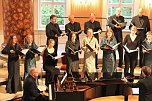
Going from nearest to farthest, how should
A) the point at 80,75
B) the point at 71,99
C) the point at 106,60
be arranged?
1. the point at 71,99
2. the point at 80,75
3. the point at 106,60

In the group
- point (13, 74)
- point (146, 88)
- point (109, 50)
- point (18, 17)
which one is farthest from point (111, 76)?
point (18, 17)

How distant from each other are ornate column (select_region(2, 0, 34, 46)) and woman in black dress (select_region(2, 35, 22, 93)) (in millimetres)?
1837

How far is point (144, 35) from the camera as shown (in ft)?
33.4

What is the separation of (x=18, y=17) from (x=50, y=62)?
2173mm

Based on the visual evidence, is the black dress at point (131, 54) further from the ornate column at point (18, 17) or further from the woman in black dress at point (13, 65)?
the ornate column at point (18, 17)

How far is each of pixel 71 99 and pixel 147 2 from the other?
778cm

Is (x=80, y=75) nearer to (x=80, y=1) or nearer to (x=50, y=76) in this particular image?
(x=50, y=76)

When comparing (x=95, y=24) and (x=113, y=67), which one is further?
(x=95, y=24)

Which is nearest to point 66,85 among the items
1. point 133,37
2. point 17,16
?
point 133,37

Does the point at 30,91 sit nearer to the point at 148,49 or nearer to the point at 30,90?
the point at 30,90

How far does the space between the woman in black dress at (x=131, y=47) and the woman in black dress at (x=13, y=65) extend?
2687 mm

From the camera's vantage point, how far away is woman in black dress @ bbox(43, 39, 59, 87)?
8.51 m

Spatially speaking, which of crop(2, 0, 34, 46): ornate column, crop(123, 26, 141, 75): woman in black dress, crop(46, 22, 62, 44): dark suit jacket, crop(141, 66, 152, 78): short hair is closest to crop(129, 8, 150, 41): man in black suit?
crop(123, 26, 141, 75): woman in black dress

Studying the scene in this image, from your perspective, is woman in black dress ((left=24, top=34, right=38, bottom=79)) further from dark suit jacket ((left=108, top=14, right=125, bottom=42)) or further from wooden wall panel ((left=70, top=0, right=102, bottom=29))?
wooden wall panel ((left=70, top=0, right=102, bottom=29))
